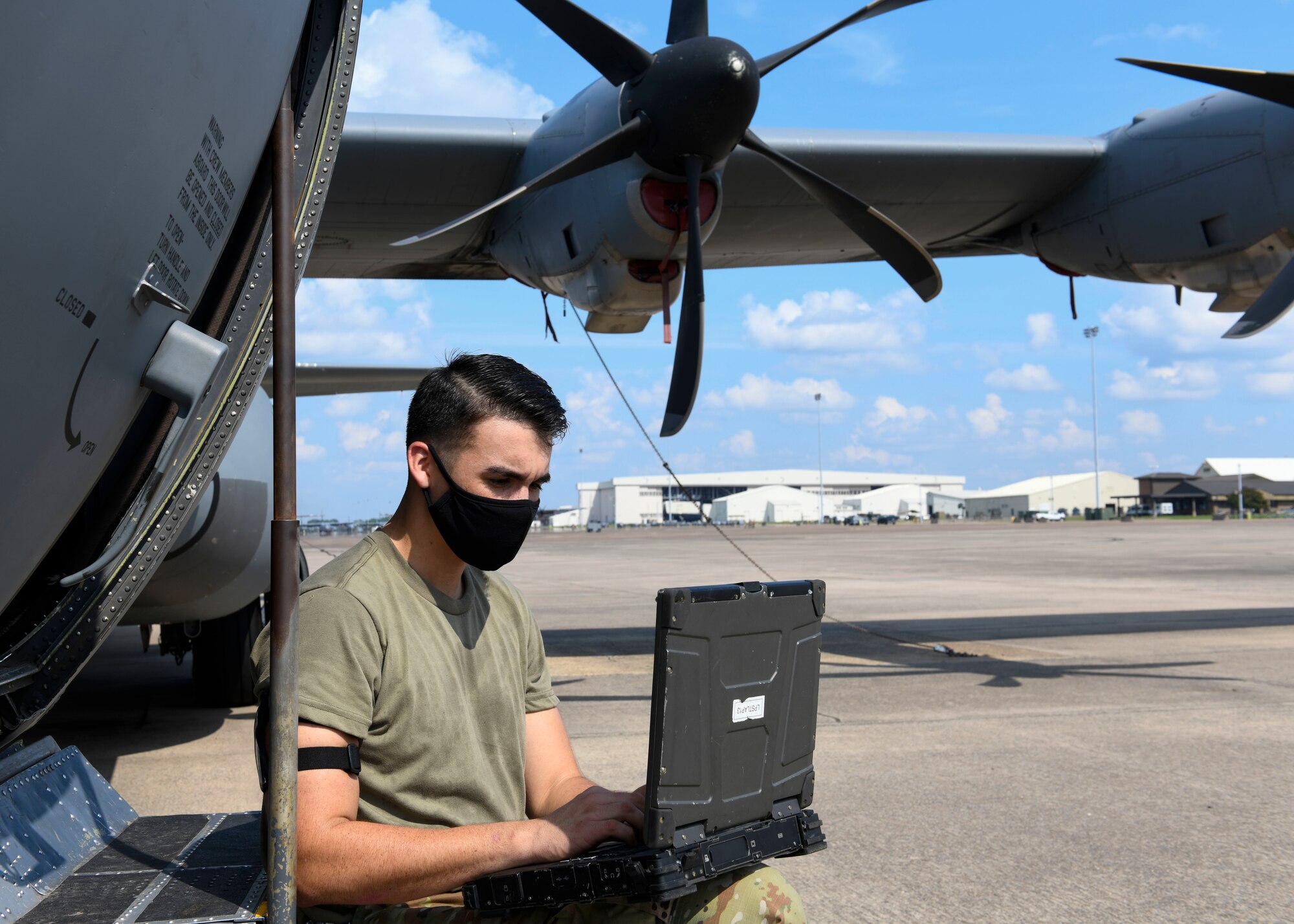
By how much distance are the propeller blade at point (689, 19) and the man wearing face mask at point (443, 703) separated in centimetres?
523

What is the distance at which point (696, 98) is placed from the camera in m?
6.35

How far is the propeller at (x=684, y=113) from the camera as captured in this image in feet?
20.8

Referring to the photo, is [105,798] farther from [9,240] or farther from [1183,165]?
[1183,165]

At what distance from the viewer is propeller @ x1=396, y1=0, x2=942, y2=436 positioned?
6336 mm

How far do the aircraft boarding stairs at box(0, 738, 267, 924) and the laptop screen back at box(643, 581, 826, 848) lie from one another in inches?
34.2

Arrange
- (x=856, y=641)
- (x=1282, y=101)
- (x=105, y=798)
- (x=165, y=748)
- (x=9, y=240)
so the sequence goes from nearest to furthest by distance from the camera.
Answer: (x=9, y=240) < (x=105, y=798) < (x=165, y=748) < (x=1282, y=101) < (x=856, y=641)

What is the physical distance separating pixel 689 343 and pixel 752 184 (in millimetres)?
2334

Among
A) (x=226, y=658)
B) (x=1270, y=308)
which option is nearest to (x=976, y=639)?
(x=1270, y=308)

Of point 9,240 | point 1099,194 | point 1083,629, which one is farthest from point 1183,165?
point 9,240

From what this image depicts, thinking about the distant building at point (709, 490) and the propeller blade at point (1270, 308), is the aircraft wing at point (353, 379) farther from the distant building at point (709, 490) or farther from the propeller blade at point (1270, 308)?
the distant building at point (709, 490)

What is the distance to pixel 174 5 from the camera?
202 centimetres

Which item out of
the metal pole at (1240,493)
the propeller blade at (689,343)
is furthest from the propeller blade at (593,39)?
the metal pole at (1240,493)

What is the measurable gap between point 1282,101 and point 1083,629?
5.56 metres

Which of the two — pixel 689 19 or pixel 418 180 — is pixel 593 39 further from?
pixel 418 180
